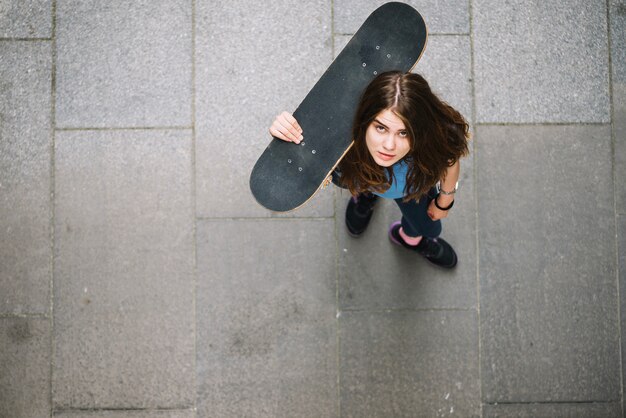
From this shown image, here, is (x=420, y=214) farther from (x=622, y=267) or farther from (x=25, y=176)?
(x=25, y=176)

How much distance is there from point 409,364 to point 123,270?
1574mm

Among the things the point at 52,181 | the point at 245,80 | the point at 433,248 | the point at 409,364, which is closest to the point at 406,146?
the point at 433,248

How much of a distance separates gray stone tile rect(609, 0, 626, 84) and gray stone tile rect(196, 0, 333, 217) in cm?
156

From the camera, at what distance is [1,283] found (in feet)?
8.61

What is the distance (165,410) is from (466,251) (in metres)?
1.77

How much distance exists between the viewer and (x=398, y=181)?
1980 mm

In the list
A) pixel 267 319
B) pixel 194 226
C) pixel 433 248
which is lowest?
pixel 267 319

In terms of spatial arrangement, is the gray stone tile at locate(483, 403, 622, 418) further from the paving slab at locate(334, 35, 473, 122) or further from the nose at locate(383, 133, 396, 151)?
the nose at locate(383, 133, 396, 151)

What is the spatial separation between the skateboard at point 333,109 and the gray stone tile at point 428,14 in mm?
527

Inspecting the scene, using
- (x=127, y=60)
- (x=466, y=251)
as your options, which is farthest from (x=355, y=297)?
(x=127, y=60)

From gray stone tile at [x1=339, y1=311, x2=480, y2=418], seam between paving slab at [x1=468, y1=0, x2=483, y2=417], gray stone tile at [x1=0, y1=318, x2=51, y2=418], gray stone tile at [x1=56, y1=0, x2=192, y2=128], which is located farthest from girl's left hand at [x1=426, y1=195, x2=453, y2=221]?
gray stone tile at [x1=0, y1=318, x2=51, y2=418]

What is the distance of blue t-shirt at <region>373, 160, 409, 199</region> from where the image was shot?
75.5 inches

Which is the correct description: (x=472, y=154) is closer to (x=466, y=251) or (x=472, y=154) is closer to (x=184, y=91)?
(x=466, y=251)

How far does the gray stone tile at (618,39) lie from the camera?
2725mm
